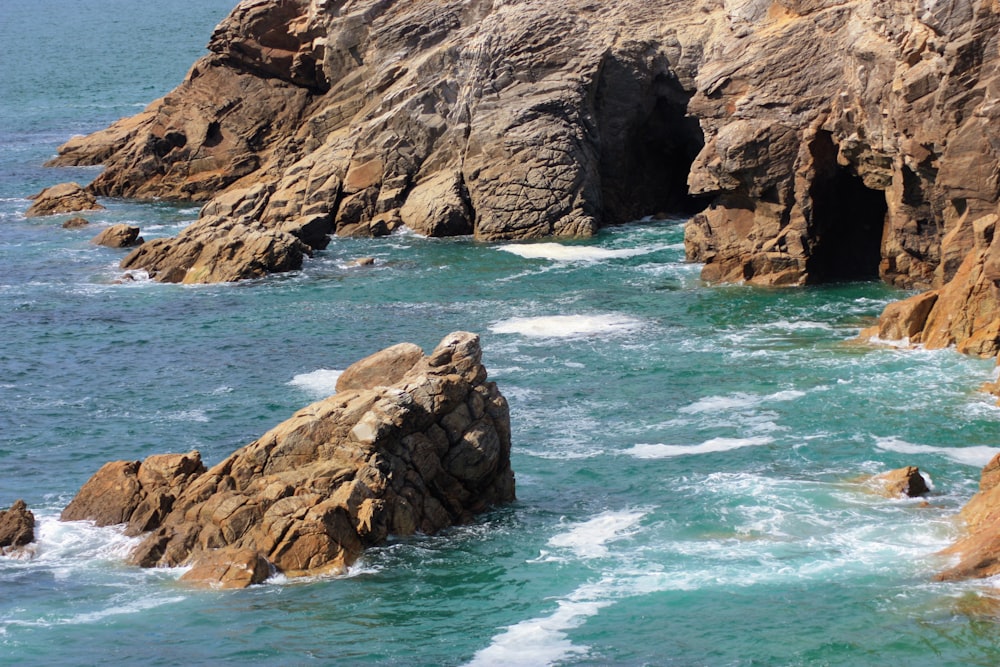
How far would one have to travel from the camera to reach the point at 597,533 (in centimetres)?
2981

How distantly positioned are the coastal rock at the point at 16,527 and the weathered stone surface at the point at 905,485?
1735 cm

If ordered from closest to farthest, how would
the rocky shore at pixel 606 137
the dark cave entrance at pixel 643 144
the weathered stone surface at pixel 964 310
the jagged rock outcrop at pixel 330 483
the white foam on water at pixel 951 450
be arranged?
1. the jagged rock outcrop at pixel 330 483
2. the white foam on water at pixel 951 450
3. the weathered stone surface at pixel 964 310
4. the rocky shore at pixel 606 137
5. the dark cave entrance at pixel 643 144

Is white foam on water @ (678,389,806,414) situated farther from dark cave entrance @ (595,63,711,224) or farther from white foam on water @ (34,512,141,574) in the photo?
dark cave entrance @ (595,63,711,224)

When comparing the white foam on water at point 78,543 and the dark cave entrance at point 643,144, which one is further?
the dark cave entrance at point 643,144

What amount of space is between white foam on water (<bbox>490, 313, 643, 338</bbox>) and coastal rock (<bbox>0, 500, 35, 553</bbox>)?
1929 cm

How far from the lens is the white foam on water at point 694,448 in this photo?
3456cm

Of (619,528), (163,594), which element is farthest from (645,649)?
(163,594)

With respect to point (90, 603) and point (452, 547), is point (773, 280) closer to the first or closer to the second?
point (452, 547)

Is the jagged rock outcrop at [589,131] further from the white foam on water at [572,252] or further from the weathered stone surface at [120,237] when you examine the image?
the weathered stone surface at [120,237]

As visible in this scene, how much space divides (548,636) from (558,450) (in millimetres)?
10643

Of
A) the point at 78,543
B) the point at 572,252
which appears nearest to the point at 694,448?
the point at 78,543

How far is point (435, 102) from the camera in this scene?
216 feet

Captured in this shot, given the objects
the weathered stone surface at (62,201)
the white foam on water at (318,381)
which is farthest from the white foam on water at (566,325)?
the weathered stone surface at (62,201)

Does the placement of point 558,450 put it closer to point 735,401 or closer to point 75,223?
point 735,401
